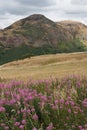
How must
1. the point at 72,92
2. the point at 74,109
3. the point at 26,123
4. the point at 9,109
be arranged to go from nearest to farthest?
the point at 26,123 < the point at 74,109 < the point at 9,109 < the point at 72,92

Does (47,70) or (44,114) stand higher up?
(44,114)

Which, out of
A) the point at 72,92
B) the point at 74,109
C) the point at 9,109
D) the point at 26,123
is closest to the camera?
the point at 26,123

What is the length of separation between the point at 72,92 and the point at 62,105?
5.15ft

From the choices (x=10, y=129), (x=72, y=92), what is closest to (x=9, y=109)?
(x=10, y=129)

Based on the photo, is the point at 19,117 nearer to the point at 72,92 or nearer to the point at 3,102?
the point at 3,102

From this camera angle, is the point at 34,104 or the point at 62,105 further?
the point at 34,104

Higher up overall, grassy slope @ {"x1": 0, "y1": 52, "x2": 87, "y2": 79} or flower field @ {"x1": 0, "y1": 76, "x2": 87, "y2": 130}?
flower field @ {"x1": 0, "y1": 76, "x2": 87, "y2": 130}

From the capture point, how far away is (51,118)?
902 centimetres

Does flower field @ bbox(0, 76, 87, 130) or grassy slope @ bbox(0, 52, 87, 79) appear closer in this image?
flower field @ bbox(0, 76, 87, 130)

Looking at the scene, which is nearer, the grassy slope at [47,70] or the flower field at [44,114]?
the flower field at [44,114]

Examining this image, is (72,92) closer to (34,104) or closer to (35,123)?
(34,104)

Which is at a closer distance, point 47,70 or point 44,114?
point 44,114

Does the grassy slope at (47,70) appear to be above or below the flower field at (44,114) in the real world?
below

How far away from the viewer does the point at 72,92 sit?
34.8ft
